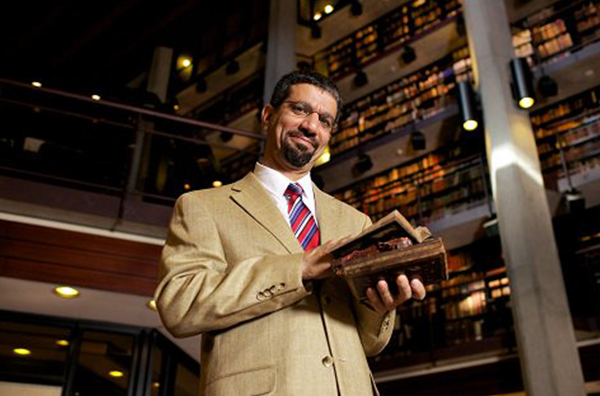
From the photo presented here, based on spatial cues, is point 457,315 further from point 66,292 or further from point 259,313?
point 259,313

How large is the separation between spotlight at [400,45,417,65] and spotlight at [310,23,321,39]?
1.92 metres

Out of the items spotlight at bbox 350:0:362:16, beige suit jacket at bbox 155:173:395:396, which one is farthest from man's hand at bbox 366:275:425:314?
spotlight at bbox 350:0:362:16

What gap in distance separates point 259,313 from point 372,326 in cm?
23

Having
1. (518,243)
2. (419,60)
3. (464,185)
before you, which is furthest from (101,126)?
(419,60)

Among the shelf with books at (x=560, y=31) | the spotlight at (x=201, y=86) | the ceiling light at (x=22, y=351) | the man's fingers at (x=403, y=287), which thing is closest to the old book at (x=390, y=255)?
the man's fingers at (x=403, y=287)

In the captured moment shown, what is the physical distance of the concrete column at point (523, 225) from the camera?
5680mm

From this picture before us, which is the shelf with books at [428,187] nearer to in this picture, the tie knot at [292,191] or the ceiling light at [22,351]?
the ceiling light at [22,351]

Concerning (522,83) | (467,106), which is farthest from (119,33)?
(522,83)

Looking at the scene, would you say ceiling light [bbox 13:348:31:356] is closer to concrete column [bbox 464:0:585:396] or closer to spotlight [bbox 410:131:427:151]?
concrete column [bbox 464:0:585:396]

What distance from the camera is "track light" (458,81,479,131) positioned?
763 cm

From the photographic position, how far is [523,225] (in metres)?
6.43

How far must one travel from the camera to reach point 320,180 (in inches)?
408

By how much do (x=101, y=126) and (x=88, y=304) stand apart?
2.11 metres

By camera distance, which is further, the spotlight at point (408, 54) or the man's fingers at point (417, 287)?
the spotlight at point (408, 54)
